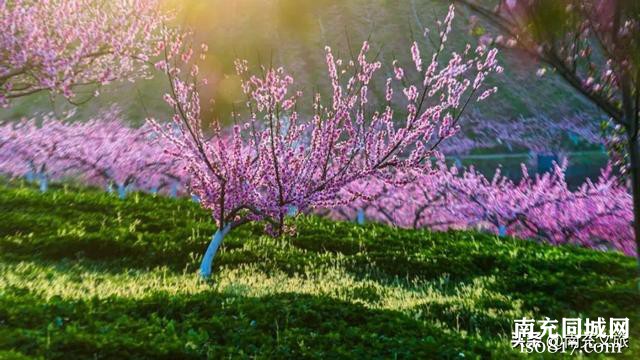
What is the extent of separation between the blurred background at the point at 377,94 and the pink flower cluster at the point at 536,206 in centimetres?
2595

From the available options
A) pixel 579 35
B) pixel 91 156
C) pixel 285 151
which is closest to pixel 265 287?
pixel 285 151

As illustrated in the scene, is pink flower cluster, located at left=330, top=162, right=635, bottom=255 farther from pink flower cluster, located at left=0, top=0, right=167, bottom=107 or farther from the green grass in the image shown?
pink flower cluster, located at left=0, top=0, right=167, bottom=107

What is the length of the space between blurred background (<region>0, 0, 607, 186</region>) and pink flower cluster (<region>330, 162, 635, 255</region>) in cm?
2595

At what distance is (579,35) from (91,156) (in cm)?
1989

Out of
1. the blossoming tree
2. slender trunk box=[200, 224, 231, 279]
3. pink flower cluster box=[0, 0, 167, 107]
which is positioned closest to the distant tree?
the blossoming tree

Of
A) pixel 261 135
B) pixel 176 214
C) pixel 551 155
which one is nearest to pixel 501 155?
pixel 551 155

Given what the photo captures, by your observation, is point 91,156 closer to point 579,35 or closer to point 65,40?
point 65,40

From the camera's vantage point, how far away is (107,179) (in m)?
25.9

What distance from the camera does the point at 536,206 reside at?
2075 cm

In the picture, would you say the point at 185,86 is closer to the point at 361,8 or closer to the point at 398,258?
the point at 398,258

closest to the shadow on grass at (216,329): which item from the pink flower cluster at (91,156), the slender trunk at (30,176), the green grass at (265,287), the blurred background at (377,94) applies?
the green grass at (265,287)

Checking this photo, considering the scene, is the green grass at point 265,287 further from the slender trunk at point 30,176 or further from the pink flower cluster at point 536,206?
the slender trunk at point 30,176

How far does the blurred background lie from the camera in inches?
2324

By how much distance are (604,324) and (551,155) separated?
135ft
